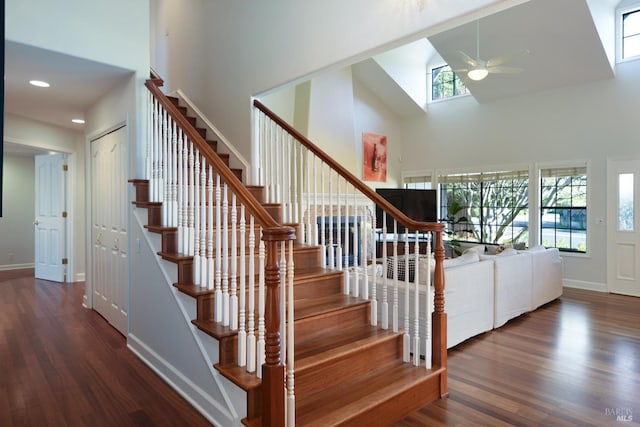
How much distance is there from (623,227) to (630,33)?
10.1 feet

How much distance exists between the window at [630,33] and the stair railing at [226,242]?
6601mm

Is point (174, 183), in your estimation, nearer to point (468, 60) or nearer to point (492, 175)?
point (468, 60)

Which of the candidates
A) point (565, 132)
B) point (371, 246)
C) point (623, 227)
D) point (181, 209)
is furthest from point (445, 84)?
point (181, 209)

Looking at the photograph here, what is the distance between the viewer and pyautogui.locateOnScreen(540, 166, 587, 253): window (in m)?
6.41

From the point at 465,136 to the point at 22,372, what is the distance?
7.74m

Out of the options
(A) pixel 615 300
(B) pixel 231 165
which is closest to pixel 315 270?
(B) pixel 231 165

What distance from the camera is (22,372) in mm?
2953

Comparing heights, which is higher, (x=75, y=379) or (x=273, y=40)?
(x=273, y=40)

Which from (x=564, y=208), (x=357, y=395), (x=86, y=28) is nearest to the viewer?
(x=357, y=395)

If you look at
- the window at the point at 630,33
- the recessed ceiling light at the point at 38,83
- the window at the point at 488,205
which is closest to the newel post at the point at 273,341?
the recessed ceiling light at the point at 38,83

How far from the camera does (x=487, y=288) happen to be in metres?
3.93

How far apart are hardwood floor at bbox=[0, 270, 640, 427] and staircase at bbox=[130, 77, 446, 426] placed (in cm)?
21

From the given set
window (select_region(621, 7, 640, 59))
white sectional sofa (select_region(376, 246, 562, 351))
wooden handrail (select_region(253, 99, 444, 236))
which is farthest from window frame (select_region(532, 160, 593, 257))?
wooden handrail (select_region(253, 99, 444, 236))

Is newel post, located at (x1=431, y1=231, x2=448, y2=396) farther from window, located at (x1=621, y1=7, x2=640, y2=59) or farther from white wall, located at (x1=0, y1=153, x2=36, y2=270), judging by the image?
white wall, located at (x1=0, y1=153, x2=36, y2=270)
